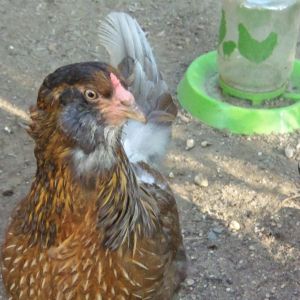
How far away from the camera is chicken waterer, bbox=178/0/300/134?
4242 millimetres

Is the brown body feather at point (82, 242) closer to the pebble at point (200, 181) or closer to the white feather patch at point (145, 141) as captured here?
the white feather patch at point (145, 141)

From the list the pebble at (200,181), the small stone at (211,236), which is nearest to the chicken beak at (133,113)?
the small stone at (211,236)

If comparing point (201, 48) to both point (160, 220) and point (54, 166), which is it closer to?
point (160, 220)

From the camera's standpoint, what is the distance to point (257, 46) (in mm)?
4297

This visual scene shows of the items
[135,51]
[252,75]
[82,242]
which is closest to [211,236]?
[135,51]

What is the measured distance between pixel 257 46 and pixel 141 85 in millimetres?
1314

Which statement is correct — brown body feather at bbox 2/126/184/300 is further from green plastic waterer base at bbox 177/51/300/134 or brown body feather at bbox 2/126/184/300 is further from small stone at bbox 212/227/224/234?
green plastic waterer base at bbox 177/51/300/134

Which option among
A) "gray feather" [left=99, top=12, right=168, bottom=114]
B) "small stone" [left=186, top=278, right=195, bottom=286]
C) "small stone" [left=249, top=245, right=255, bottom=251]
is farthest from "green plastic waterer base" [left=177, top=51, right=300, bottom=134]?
"small stone" [left=186, top=278, right=195, bottom=286]

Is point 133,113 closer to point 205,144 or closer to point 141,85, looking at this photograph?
point 141,85

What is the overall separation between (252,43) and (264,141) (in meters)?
0.58

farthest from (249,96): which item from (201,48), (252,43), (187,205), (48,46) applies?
(48,46)

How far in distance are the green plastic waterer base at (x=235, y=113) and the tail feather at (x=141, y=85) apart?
93cm

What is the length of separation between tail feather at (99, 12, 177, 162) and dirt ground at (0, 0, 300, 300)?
0.60 m

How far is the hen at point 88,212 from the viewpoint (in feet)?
7.20
